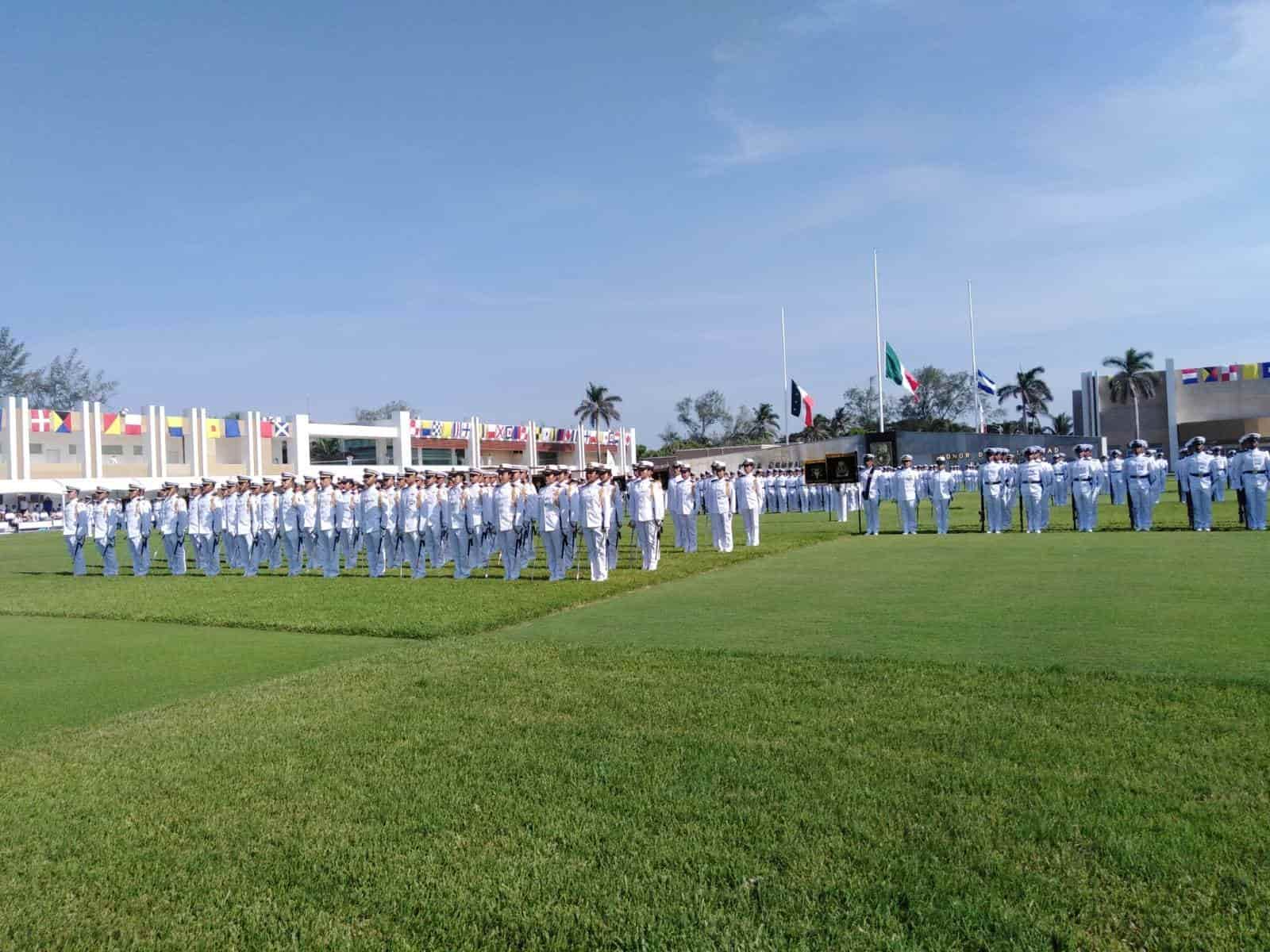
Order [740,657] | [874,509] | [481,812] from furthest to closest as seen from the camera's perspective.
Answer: [874,509]
[740,657]
[481,812]

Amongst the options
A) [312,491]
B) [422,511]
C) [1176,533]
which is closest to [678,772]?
[422,511]

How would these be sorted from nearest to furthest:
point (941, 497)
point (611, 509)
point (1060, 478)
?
point (611, 509), point (941, 497), point (1060, 478)

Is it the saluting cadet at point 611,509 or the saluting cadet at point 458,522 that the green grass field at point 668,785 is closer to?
the saluting cadet at point 611,509

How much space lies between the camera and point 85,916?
148 inches

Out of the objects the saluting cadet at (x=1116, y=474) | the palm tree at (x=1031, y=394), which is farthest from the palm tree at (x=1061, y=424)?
the saluting cadet at (x=1116, y=474)

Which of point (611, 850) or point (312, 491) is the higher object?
point (312, 491)

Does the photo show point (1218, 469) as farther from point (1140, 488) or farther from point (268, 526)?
point (268, 526)

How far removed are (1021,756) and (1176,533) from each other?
16278 mm

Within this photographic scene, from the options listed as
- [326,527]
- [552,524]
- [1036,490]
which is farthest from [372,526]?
[1036,490]

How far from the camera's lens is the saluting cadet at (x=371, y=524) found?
1784 centimetres

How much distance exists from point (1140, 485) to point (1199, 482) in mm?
1265

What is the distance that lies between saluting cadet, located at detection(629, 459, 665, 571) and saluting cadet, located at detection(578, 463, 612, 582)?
1.48m

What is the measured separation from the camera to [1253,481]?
62.4 ft

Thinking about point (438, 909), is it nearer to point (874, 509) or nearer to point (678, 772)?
point (678, 772)
